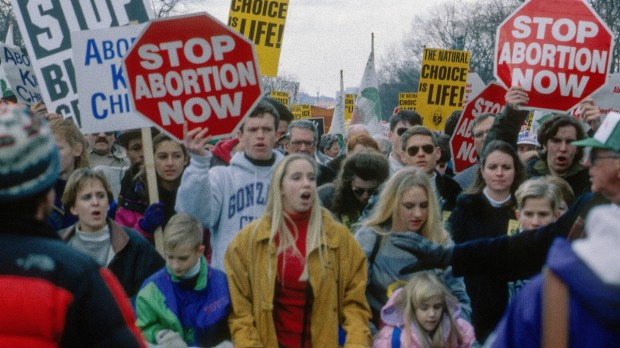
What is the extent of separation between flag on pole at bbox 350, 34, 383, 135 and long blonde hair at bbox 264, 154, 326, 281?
8889 mm

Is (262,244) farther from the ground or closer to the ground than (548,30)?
closer to the ground

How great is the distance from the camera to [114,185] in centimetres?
809

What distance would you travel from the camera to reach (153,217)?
254 inches

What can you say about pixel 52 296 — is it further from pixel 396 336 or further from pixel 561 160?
pixel 561 160

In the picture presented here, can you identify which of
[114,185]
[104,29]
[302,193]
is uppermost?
[104,29]

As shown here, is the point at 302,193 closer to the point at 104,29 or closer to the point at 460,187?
the point at 104,29

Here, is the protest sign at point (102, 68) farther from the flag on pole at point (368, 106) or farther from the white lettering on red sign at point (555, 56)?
the flag on pole at point (368, 106)

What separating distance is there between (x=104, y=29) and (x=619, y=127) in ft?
15.6

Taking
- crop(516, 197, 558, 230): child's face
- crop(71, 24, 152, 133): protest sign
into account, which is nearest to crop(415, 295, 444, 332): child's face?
crop(516, 197, 558, 230): child's face

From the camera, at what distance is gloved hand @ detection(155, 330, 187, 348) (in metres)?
5.19

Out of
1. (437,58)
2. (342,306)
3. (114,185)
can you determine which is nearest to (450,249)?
(342,306)

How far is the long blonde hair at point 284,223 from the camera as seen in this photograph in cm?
523

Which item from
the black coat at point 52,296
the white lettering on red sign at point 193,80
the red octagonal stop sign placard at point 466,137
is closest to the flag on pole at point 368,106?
the red octagonal stop sign placard at point 466,137

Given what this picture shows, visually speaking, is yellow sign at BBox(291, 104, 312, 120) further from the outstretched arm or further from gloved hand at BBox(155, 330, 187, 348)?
the outstretched arm
